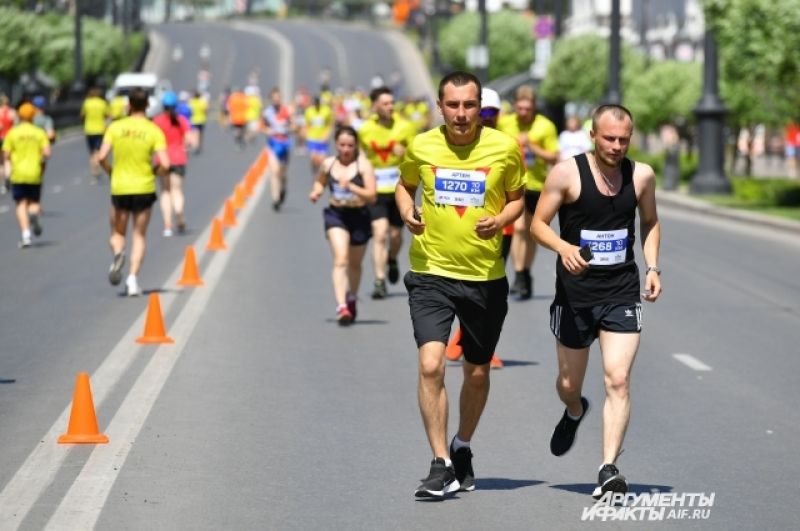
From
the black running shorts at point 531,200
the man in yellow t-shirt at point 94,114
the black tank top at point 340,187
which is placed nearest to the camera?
the black tank top at point 340,187

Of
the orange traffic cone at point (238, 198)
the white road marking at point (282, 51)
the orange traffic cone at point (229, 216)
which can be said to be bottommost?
the white road marking at point (282, 51)

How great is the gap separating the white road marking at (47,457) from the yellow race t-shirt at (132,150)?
12.4ft

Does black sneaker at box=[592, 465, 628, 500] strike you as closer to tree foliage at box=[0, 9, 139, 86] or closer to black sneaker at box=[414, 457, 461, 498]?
black sneaker at box=[414, 457, 461, 498]

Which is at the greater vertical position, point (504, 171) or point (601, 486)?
point (504, 171)

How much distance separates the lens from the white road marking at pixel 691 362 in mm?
13133

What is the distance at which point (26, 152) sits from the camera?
23.5 metres

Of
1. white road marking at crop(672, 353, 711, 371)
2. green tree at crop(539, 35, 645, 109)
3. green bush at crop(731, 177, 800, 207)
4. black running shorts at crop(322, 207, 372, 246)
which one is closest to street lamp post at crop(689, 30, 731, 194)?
green bush at crop(731, 177, 800, 207)

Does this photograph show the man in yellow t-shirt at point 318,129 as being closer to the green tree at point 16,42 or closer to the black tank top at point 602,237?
the black tank top at point 602,237

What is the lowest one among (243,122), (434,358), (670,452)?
(243,122)

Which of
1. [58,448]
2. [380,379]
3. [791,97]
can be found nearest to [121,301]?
[380,379]

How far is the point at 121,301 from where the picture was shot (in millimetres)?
17219

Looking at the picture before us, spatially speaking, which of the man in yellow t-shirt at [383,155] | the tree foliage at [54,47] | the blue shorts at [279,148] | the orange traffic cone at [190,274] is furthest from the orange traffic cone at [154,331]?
the tree foliage at [54,47]

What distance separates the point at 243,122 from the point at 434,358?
5503 cm

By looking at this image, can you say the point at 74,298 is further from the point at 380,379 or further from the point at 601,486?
the point at 601,486
